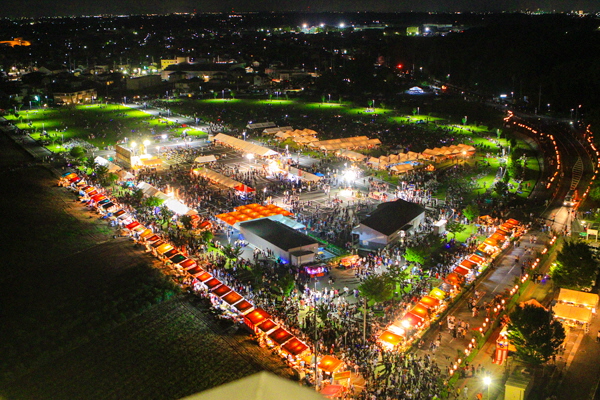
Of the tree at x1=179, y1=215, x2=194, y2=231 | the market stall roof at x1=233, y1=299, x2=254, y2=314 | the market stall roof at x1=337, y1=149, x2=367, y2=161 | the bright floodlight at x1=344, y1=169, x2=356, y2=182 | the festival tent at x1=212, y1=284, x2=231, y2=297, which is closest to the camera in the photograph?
the market stall roof at x1=233, y1=299, x2=254, y2=314

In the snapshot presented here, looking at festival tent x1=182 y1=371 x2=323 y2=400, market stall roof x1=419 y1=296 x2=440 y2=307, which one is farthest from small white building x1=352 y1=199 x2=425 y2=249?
festival tent x1=182 y1=371 x2=323 y2=400

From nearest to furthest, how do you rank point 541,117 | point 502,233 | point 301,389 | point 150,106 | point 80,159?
point 301,389 → point 502,233 → point 80,159 → point 541,117 → point 150,106

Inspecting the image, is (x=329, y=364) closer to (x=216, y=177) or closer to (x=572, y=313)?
(x=572, y=313)

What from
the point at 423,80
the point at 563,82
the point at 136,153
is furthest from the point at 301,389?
the point at 423,80

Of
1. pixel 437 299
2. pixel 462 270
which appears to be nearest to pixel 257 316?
pixel 437 299

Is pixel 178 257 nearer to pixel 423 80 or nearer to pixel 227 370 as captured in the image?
pixel 227 370

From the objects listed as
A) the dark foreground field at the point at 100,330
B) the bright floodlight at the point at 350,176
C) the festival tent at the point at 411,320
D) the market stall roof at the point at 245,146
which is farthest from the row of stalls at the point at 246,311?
the market stall roof at the point at 245,146

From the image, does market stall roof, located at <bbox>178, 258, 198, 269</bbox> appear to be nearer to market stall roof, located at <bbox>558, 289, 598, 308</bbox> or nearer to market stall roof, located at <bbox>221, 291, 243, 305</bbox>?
market stall roof, located at <bbox>221, 291, 243, 305</bbox>

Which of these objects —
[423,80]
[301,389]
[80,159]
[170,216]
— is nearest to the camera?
[301,389]
